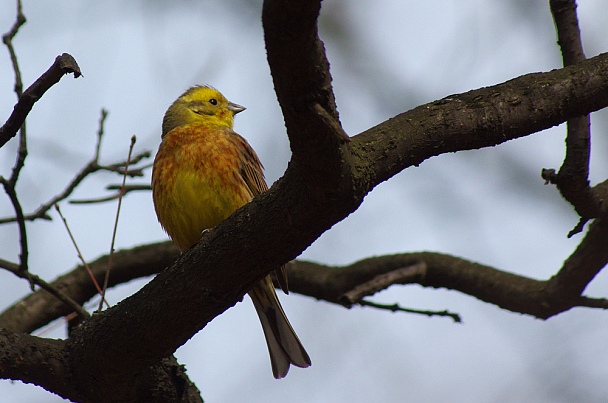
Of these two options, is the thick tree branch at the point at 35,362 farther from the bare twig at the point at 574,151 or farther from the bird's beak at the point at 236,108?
the bird's beak at the point at 236,108

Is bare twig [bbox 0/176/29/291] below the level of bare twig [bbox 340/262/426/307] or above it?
above

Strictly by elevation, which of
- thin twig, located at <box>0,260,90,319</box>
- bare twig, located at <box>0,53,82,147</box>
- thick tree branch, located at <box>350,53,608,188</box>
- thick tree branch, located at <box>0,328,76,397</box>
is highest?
thin twig, located at <box>0,260,90,319</box>

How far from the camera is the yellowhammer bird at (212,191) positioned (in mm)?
4473

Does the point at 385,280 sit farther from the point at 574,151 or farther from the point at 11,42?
the point at 11,42

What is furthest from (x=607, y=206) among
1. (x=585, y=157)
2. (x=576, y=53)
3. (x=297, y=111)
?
(x=297, y=111)

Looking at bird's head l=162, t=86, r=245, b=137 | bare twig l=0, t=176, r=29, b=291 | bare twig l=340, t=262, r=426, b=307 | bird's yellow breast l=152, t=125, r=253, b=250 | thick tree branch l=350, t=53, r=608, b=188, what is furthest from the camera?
bird's head l=162, t=86, r=245, b=137

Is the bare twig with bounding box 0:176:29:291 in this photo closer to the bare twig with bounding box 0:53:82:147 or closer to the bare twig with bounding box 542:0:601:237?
the bare twig with bounding box 0:53:82:147

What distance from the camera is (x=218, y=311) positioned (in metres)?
3.11

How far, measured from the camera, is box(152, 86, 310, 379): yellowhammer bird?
4.47 metres

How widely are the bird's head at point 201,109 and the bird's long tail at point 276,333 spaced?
1463 millimetres

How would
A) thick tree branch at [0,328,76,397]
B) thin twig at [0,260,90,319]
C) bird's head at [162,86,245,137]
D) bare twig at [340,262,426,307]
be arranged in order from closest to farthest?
thick tree branch at [0,328,76,397] < thin twig at [0,260,90,319] < bare twig at [340,262,426,307] < bird's head at [162,86,245,137]

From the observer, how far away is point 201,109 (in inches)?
229

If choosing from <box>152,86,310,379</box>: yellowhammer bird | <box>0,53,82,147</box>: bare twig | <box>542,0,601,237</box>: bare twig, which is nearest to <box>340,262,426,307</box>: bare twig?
<box>152,86,310,379</box>: yellowhammer bird

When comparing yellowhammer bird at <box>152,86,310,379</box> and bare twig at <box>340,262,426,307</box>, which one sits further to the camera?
yellowhammer bird at <box>152,86,310,379</box>
